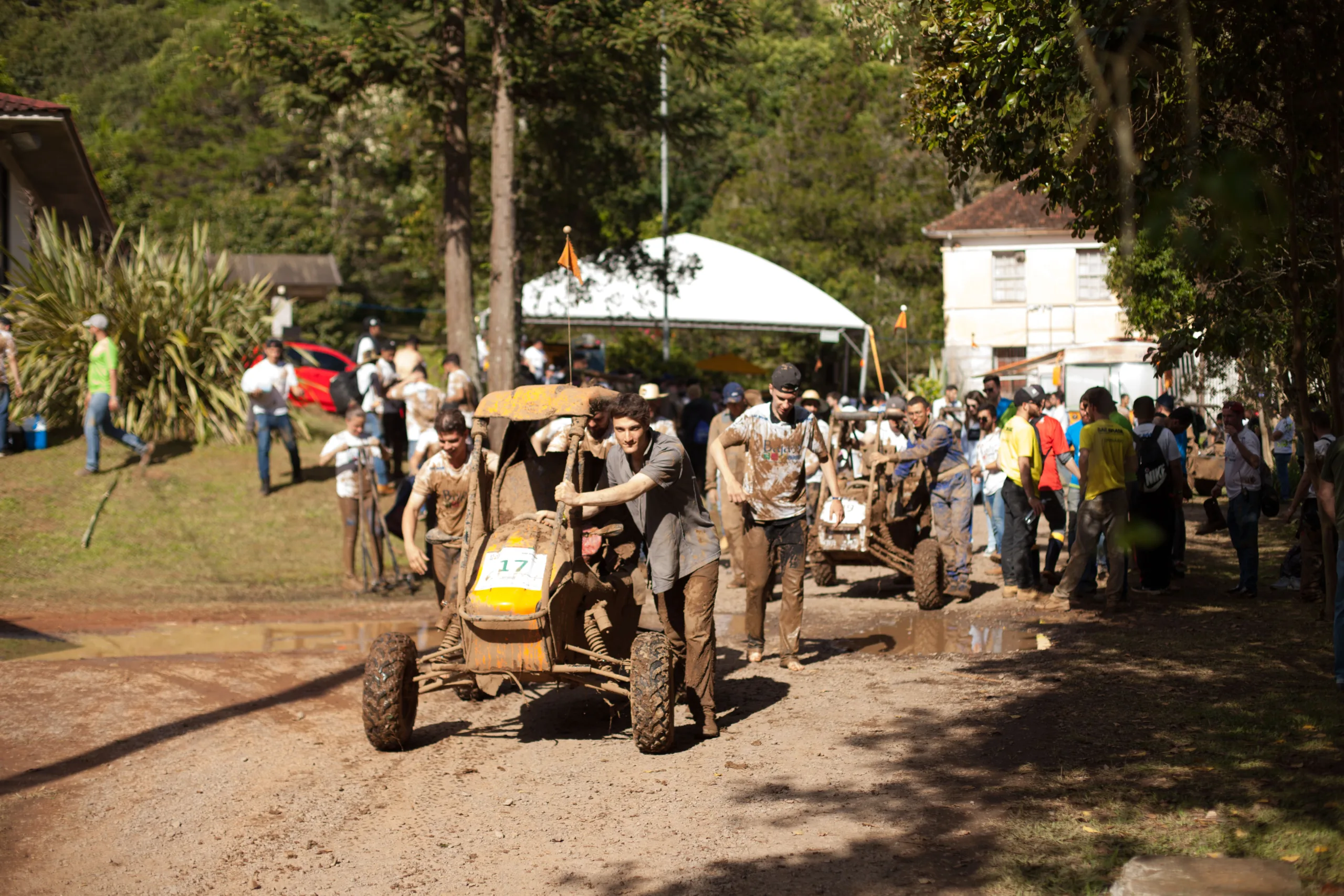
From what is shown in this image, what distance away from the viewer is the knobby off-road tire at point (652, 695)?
707 cm

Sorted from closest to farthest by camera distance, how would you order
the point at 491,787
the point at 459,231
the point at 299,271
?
the point at 491,787, the point at 459,231, the point at 299,271

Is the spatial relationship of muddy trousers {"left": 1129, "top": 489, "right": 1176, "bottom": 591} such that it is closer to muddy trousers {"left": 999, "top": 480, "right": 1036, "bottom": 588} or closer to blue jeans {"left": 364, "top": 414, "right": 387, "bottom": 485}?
muddy trousers {"left": 999, "top": 480, "right": 1036, "bottom": 588}

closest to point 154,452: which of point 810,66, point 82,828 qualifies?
point 82,828

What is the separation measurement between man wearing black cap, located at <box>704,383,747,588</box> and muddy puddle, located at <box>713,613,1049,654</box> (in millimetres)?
1287

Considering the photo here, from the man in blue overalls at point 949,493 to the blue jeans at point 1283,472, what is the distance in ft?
24.3

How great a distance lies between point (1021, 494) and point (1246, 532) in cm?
190

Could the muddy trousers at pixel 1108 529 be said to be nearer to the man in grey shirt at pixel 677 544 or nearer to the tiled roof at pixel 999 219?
the man in grey shirt at pixel 677 544

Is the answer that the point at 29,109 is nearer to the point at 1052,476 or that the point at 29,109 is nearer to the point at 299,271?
the point at 1052,476

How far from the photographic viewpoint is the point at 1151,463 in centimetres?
1196

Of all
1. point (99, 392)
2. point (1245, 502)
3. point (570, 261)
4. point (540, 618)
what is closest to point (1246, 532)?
point (1245, 502)

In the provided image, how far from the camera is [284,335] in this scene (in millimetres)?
34344

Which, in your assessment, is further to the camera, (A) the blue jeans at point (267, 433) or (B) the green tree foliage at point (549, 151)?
(B) the green tree foliage at point (549, 151)

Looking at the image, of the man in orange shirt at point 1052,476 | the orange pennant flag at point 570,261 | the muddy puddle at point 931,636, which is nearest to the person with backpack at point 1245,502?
the man in orange shirt at point 1052,476

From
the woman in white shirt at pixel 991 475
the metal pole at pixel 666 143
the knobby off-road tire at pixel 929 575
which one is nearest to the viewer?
the knobby off-road tire at pixel 929 575
